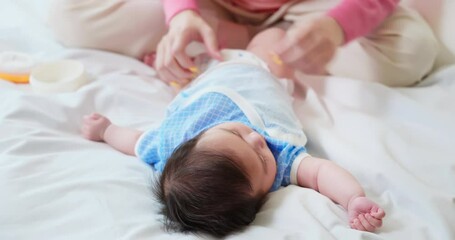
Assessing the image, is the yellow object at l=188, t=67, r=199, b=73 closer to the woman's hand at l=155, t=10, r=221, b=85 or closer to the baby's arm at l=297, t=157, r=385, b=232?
the woman's hand at l=155, t=10, r=221, b=85

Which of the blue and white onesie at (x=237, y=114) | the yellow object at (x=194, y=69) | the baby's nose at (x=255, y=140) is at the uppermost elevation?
the baby's nose at (x=255, y=140)

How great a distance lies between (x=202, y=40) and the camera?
1018 mm

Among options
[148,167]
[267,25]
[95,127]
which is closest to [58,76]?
[95,127]

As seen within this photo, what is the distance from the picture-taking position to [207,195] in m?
0.63

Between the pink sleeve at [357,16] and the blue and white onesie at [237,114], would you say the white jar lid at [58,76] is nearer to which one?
the blue and white onesie at [237,114]

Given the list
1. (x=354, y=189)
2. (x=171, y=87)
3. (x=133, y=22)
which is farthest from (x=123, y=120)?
(x=354, y=189)

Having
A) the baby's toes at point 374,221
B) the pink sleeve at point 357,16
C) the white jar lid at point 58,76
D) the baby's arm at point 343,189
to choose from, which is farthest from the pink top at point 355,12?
the baby's toes at point 374,221

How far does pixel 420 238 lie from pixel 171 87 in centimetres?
59

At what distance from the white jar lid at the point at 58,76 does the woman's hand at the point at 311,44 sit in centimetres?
38

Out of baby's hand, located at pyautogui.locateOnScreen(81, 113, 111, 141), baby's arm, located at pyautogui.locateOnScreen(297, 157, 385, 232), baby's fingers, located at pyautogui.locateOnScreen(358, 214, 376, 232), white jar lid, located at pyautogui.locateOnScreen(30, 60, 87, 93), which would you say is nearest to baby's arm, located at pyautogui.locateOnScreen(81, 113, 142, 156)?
baby's hand, located at pyautogui.locateOnScreen(81, 113, 111, 141)

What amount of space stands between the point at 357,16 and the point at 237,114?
0.34m

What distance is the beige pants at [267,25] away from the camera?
1054 millimetres

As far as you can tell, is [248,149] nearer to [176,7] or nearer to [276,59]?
[276,59]

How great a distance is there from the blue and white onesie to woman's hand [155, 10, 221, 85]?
41 millimetres
